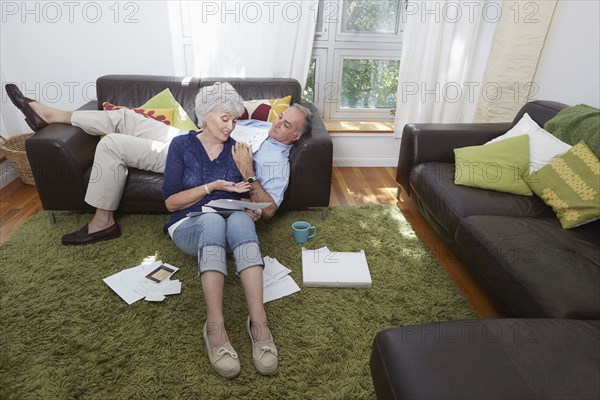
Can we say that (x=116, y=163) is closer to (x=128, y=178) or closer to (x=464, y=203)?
(x=128, y=178)

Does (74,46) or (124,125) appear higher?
(74,46)

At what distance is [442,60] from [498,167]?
125 centimetres

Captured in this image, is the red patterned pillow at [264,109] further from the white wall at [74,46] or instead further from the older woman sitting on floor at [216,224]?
the white wall at [74,46]

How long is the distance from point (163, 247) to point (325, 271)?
0.91m

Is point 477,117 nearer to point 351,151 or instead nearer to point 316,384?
point 351,151

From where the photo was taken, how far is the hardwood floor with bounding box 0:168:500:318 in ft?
6.41

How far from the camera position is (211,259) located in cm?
157

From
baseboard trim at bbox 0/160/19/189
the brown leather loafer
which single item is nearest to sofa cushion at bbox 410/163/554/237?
the brown leather loafer

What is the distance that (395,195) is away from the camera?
2.91 meters

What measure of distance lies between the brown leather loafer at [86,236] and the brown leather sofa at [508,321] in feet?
5.41

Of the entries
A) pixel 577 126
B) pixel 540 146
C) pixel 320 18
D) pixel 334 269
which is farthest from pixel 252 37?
pixel 577 126

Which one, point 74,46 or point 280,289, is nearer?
point 280,289

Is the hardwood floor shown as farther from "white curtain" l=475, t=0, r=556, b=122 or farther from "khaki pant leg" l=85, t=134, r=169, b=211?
"white curtain" l=475, t=0, r=556, b=122
